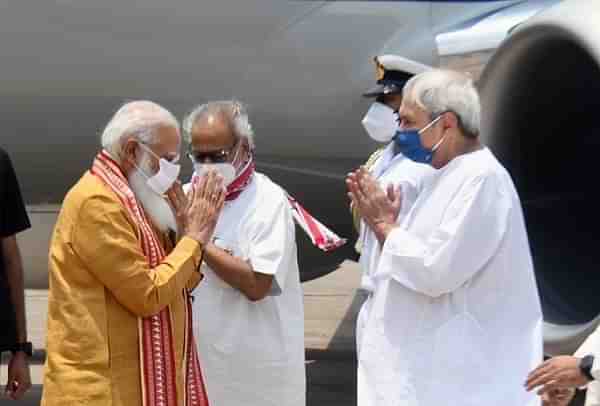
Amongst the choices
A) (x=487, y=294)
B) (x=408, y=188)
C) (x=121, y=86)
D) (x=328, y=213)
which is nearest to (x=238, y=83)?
(x=121, y=86)

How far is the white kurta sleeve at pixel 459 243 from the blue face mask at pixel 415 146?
0.14 meters

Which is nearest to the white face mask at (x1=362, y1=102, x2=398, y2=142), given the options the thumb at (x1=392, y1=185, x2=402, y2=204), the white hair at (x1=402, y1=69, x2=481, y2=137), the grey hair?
the grey hair

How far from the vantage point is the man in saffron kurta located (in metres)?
2.48

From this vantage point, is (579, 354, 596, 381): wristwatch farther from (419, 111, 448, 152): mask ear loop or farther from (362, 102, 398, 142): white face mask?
(362, 102, 398, 142): white face mask

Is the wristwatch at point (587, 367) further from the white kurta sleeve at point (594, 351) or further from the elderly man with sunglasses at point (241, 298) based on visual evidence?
the elderly man with sunglasses at point (241, 298)

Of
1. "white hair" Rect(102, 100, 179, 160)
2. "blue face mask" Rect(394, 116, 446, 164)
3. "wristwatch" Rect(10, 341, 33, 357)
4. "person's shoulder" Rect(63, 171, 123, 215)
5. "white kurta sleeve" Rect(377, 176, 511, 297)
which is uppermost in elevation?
"white hair" Rect(102, 100, 179, 160)

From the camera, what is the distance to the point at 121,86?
488cm

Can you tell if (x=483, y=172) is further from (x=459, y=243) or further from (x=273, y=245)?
(x=273, y=245)

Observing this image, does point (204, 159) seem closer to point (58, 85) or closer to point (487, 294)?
point (487, 294)

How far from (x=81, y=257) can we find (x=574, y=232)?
7.03 ft

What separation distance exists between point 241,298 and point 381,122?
0.62 metres

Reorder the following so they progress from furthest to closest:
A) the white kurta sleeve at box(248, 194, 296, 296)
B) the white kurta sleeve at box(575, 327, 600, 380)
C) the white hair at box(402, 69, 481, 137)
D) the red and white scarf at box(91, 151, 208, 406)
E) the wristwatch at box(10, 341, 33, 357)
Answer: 1. the wristwatch at box(10, 341, 33, 357)
2. the white kurta sleeve at box(248, 194, 296, 296)
3. the white hair at box(402, 69, 481, 137)
4. the red and white scarf at box(91, 151, 208, 406)
5. the white kurta sleeve at box(575, 327, 600, 380)

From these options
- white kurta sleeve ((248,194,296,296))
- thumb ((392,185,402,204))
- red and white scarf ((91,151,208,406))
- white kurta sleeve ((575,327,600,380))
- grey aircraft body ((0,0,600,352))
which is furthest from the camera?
grey aircraft body ((0,0,600,352))

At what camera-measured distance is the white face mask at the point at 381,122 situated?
3.40 metres
